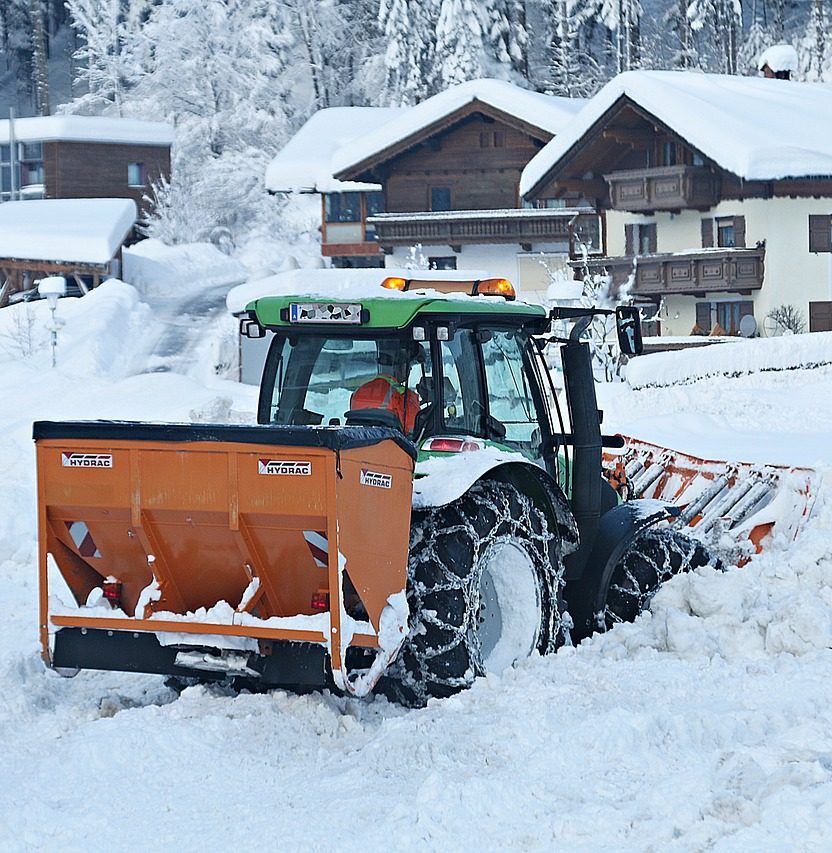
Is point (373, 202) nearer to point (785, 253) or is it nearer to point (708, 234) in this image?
point (708, 234)

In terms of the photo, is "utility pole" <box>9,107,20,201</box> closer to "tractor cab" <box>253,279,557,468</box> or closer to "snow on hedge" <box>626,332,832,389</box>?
"snow on hedge" <box>626,332,832,389</box>

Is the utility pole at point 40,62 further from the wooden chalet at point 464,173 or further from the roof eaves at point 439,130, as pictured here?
the roof eaves at point 439,130

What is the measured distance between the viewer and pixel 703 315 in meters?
36.5

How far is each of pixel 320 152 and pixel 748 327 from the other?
1905 cm

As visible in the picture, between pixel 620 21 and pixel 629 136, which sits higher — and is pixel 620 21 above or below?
above

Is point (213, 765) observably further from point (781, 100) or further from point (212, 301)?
point (212, 301)

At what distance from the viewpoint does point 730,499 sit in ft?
30.8

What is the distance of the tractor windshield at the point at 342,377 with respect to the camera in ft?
21.6

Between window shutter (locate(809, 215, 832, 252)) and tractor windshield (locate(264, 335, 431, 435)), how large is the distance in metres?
30.0

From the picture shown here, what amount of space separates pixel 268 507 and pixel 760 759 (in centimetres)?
209

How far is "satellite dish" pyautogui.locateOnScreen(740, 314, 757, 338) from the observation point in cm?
3322

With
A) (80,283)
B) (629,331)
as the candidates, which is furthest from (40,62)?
(629,331)

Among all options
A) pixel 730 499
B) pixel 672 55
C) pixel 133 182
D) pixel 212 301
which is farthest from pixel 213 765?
pixel 672 55

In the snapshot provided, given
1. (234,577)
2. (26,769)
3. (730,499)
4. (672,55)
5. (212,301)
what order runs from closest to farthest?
1. (26,769)
2. (234,577)
3. (730,499)
4. (212,301)
5. (672,55)
